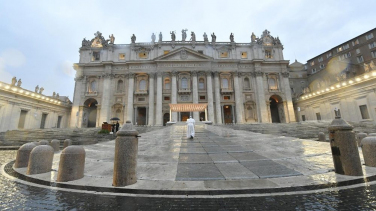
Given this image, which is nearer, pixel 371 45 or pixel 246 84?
pixel 246 84

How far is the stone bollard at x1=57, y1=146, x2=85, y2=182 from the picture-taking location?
411 centimetres

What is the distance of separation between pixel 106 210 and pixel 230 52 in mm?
39410

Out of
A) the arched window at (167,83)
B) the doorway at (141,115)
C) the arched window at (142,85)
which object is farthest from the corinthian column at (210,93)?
the doorway at (141,115)

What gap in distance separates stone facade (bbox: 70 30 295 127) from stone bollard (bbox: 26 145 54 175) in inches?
1046

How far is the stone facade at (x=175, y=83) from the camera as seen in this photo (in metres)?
33.4

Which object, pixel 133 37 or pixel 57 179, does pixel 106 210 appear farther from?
pixel 133 37

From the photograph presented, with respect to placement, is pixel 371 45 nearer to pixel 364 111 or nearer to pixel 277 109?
pixel 364 111

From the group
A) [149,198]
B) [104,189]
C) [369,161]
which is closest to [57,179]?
[104,189]

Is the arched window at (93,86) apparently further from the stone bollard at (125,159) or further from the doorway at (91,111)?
the stone bollard at (125,159)

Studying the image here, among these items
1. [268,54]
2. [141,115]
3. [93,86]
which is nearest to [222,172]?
[141,115]

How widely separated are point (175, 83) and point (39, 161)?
2926cm

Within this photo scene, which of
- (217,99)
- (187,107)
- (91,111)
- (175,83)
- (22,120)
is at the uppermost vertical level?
(175,83)

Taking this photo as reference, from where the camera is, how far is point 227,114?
36062 mm

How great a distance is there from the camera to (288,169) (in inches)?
177
